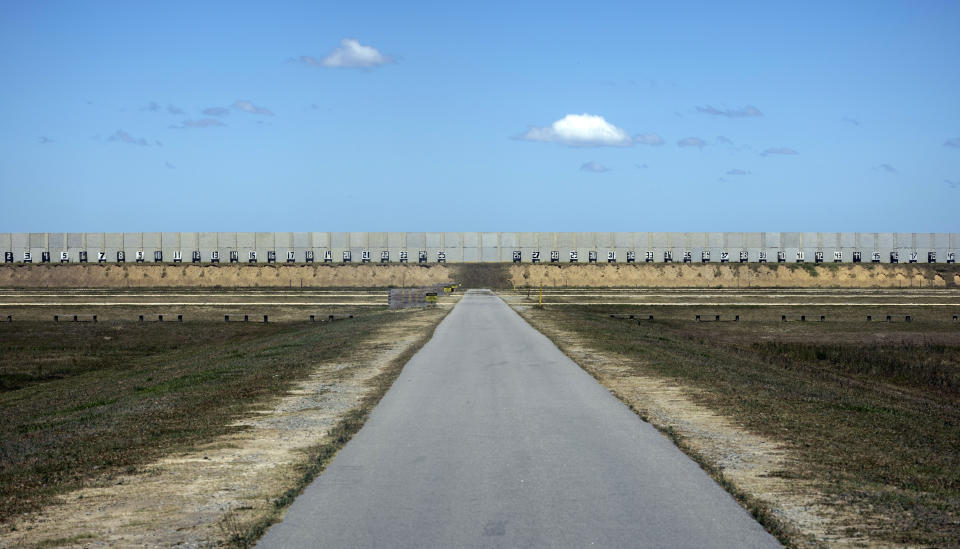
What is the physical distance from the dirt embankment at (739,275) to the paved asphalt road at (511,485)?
122 meters

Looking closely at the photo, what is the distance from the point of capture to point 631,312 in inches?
2518

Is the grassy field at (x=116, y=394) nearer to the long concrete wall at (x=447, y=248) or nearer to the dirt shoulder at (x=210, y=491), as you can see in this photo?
the dirt shoulder at (x=210, y=491)

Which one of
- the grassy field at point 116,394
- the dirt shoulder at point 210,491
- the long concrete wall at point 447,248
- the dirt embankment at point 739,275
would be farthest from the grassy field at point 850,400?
the long concrete wall at point 447,248

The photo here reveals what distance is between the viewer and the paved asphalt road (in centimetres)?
765

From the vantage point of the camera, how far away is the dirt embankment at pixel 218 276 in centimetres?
13512

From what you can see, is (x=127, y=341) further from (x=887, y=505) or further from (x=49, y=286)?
(x=49, y=286)

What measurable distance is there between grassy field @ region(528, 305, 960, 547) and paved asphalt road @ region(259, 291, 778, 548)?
1587 millimetres

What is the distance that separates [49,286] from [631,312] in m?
107

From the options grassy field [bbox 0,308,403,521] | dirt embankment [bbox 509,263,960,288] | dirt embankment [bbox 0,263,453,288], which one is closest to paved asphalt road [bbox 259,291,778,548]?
grassy field [bbox 0,308,403,521]

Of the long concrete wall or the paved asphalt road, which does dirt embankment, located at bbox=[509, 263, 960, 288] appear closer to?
the long concrete wall

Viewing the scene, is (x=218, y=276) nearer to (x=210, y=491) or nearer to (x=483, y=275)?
(x=483, y=275)

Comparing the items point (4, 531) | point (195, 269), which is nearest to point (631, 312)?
point (4, 531)

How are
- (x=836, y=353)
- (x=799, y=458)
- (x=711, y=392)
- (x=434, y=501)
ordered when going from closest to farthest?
(x=434, y=501) → (x=799, y=458) → (x=711, y=392) → (x=836, y=353)

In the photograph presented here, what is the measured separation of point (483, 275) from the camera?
454ft
